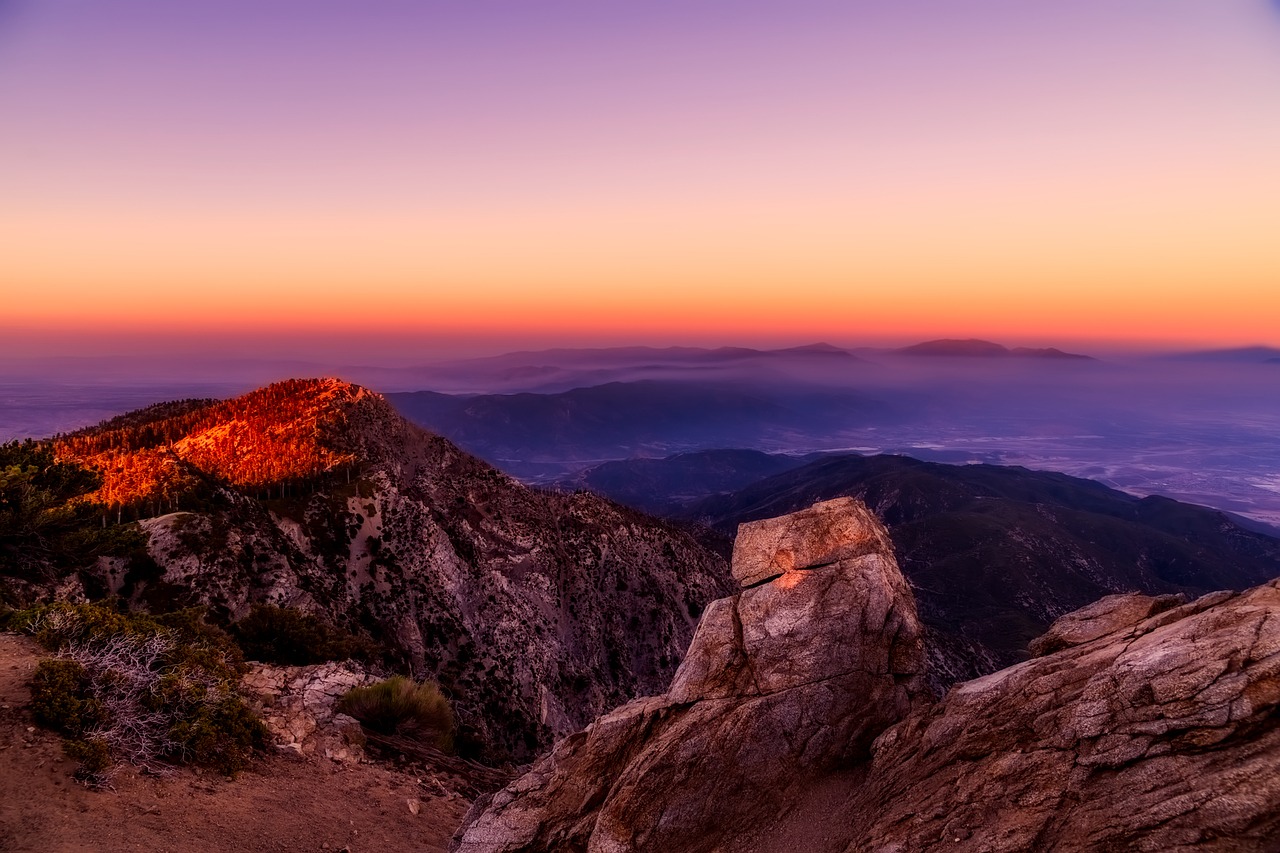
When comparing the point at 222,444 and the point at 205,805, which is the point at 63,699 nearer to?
the point at 205,805

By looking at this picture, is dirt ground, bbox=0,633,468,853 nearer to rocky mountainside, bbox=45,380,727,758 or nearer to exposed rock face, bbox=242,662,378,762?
exposed rock face, bbox=242,662,378,762

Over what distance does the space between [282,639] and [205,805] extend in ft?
44.6

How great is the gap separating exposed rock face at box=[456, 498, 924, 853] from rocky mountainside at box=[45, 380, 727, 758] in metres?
13.5

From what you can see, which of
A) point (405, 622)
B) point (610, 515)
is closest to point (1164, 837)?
point (405, 622)

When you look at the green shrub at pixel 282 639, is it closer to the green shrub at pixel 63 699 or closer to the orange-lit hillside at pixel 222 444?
the green shrub at pixel 63 699

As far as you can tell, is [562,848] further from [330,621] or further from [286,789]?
[330,621]

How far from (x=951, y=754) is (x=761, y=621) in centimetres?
523

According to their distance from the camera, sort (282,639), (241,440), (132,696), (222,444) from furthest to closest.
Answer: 1. (241,440)
2. (222,444)
3. (282,639)
4. (132,696)

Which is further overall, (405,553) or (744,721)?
(405,553)

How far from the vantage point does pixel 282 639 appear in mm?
27984

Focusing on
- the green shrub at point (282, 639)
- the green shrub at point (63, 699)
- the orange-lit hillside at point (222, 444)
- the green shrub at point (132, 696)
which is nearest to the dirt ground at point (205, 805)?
the green shrub at point (63, 699)

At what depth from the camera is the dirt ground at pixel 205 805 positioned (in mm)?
12992

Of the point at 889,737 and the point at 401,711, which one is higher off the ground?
the point at 889,737

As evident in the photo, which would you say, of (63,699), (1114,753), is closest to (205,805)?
(63,699)
